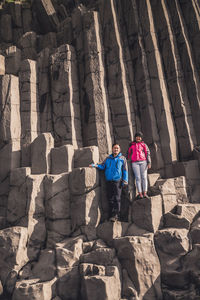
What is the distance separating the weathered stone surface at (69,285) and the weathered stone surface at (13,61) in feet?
25.5

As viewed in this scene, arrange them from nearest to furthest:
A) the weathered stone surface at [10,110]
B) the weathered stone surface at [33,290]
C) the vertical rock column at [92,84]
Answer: the weathered stone surface at [33,290], the weathered stone surface at [10,110], the vertical rock column at [92,84]

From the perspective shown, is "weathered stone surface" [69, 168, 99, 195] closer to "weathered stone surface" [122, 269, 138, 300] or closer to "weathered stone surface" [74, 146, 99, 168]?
"weathered stone surface" [74, 146, 99, 168]

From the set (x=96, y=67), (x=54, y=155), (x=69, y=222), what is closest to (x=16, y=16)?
(x=96, y=67)

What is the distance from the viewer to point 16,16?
41.5ft

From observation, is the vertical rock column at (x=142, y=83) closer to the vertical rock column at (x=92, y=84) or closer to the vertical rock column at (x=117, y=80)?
the vertical rock column at (x=117, y=80)

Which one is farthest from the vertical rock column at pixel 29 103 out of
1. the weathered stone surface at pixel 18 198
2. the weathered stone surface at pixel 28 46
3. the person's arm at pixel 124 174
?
the person's arm at pixel 124 174

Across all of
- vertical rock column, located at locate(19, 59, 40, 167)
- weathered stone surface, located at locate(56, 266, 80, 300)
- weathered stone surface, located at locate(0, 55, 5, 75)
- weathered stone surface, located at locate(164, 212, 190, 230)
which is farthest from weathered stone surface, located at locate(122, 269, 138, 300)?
weathered stone surface, located at locate(0, 55, 5, 75)

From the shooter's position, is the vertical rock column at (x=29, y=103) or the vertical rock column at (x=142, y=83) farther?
the vertical rock column at (x=29, y=103)

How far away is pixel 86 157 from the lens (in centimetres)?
716

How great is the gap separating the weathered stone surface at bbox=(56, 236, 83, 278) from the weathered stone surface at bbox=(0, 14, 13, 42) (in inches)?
424

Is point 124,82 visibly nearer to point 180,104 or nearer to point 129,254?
point 180,104

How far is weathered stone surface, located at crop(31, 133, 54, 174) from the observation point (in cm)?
728

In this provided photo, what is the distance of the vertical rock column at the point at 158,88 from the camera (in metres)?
8.24

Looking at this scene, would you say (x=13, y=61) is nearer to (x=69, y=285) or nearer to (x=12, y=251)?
(x=12, y=251)
